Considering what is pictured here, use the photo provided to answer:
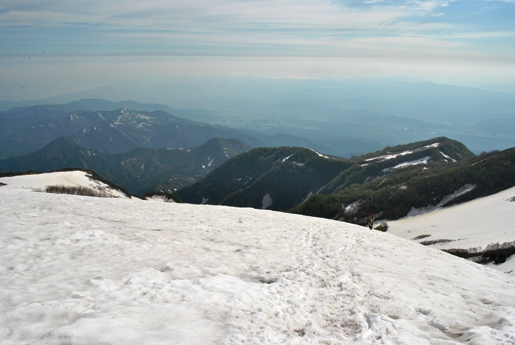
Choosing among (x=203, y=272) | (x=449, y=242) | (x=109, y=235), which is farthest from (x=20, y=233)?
(x=449, y=242)

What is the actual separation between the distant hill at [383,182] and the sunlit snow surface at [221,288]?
2498 inches

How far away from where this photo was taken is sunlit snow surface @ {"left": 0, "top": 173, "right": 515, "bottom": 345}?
8195 mm

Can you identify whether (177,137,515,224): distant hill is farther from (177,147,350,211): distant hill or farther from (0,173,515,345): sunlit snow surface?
(0,173,515,345): sunlit snow surface

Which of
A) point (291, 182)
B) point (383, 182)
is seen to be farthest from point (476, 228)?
point (291, 182)

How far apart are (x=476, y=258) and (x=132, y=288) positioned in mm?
30856

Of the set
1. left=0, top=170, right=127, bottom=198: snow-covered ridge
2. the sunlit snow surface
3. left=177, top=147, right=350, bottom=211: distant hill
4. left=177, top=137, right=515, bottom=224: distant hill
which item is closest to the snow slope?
the sunlit snow surface

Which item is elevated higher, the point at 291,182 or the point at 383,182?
the point at 383,182

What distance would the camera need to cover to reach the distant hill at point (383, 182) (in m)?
74.2

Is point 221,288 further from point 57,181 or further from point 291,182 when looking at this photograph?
point 291,182

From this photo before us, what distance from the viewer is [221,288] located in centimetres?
1117

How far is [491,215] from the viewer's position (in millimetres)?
44906

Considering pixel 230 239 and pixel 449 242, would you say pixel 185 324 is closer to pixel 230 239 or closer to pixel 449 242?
pixel 230 239

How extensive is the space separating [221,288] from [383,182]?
10281 cm

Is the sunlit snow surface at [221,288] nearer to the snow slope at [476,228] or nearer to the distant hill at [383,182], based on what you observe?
the snow slope at [476,228]
